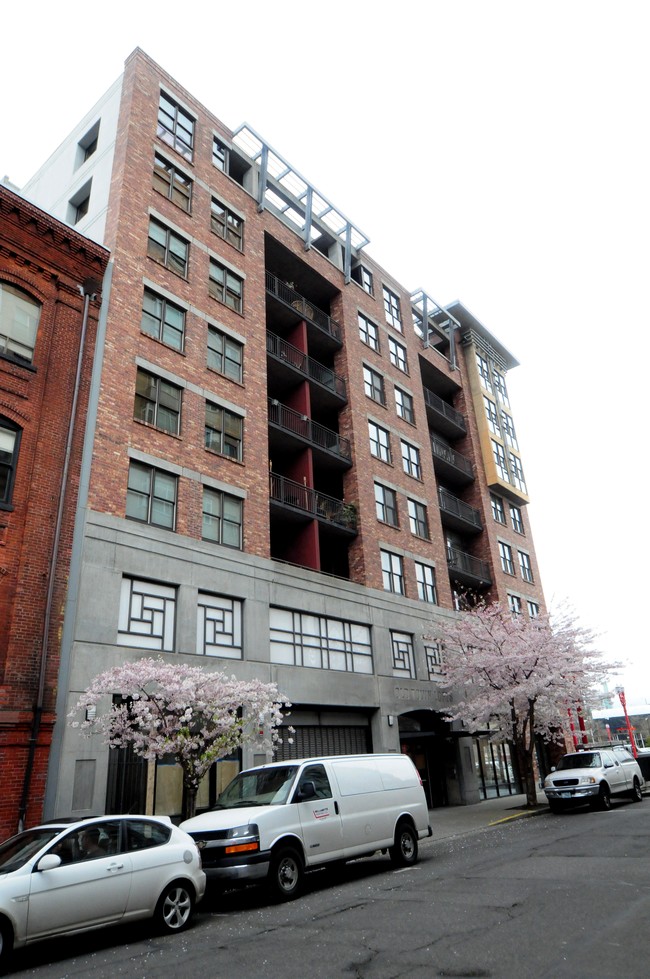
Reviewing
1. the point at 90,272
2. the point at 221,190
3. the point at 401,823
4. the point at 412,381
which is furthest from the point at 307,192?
the point at 401,823

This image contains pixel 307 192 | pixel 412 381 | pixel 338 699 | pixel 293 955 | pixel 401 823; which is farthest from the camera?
pixel 412 381

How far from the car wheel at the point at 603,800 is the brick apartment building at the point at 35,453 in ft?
52.6

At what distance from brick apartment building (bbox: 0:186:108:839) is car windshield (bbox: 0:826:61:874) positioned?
18.8 feet

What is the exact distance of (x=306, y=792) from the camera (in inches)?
439

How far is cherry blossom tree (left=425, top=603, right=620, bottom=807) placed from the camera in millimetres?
24672

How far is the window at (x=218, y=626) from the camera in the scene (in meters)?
18.6

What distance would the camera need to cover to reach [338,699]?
874 inches

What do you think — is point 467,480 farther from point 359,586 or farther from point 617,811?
point 617,811

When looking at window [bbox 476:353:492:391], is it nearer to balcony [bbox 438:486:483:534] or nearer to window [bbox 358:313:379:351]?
balcony [bbox 438:486:483:534]

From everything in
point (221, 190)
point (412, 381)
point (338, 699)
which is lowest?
point (338, 699)

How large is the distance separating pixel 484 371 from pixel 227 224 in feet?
A: 68.6

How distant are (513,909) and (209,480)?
1471 centimetres

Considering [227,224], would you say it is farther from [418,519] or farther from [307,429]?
[418,519]

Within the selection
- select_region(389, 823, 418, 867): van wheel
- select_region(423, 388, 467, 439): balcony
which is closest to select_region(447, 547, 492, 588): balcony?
select_region(423, 388, 467, 439): balcony
